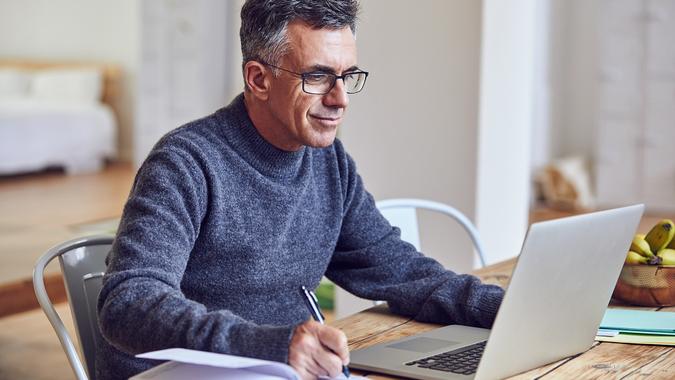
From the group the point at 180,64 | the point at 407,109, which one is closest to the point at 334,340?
the point at 407,109

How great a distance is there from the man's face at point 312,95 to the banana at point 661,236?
2.06 feet

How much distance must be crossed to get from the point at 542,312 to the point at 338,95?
1.56 feet

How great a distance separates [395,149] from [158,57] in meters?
3.71

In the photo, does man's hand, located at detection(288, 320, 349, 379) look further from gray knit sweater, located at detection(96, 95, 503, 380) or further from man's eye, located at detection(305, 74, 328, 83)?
man's eye, located at detection(305, 74, 328, 83)

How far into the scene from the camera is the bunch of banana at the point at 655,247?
6.01 feet

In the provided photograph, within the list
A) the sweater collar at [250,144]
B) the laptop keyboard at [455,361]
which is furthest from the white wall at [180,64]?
the laptop keyboard at [455,361]

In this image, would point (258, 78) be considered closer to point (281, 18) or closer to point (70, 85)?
point (281, 18)

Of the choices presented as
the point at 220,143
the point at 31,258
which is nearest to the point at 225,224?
the point at 220,143

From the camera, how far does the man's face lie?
5.29 feet

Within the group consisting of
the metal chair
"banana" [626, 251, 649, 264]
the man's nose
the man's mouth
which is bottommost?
the metal chair

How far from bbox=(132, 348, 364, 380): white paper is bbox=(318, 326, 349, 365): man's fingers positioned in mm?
49

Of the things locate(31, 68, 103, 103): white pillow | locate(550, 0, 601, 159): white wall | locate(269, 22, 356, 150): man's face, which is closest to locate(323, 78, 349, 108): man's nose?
locate(269, 22, 356, 150): man's face

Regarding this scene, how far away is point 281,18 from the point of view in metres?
1.62

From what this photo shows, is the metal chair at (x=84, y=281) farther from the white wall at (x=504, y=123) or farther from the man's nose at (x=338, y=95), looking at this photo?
the white wall at (x=504, y=123)
